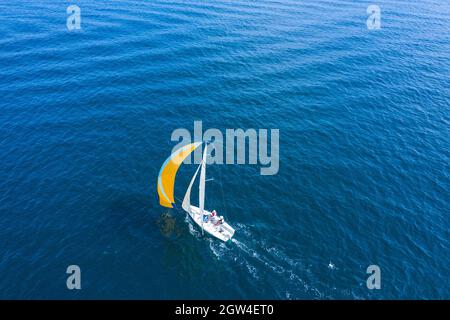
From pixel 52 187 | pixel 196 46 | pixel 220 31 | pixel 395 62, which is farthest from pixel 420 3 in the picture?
pixel 52 187

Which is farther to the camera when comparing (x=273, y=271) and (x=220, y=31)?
(x=220, y=31)

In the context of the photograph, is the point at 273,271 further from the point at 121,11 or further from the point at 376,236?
the point at 121,11

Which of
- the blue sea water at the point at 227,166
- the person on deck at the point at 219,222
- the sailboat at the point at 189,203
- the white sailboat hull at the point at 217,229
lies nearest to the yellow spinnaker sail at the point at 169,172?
the sailboat at the point at 189,203

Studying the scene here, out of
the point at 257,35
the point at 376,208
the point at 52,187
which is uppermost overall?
the point at 257,35

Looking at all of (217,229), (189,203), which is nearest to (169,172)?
(189,203)

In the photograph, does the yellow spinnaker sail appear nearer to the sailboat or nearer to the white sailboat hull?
the sailboat
